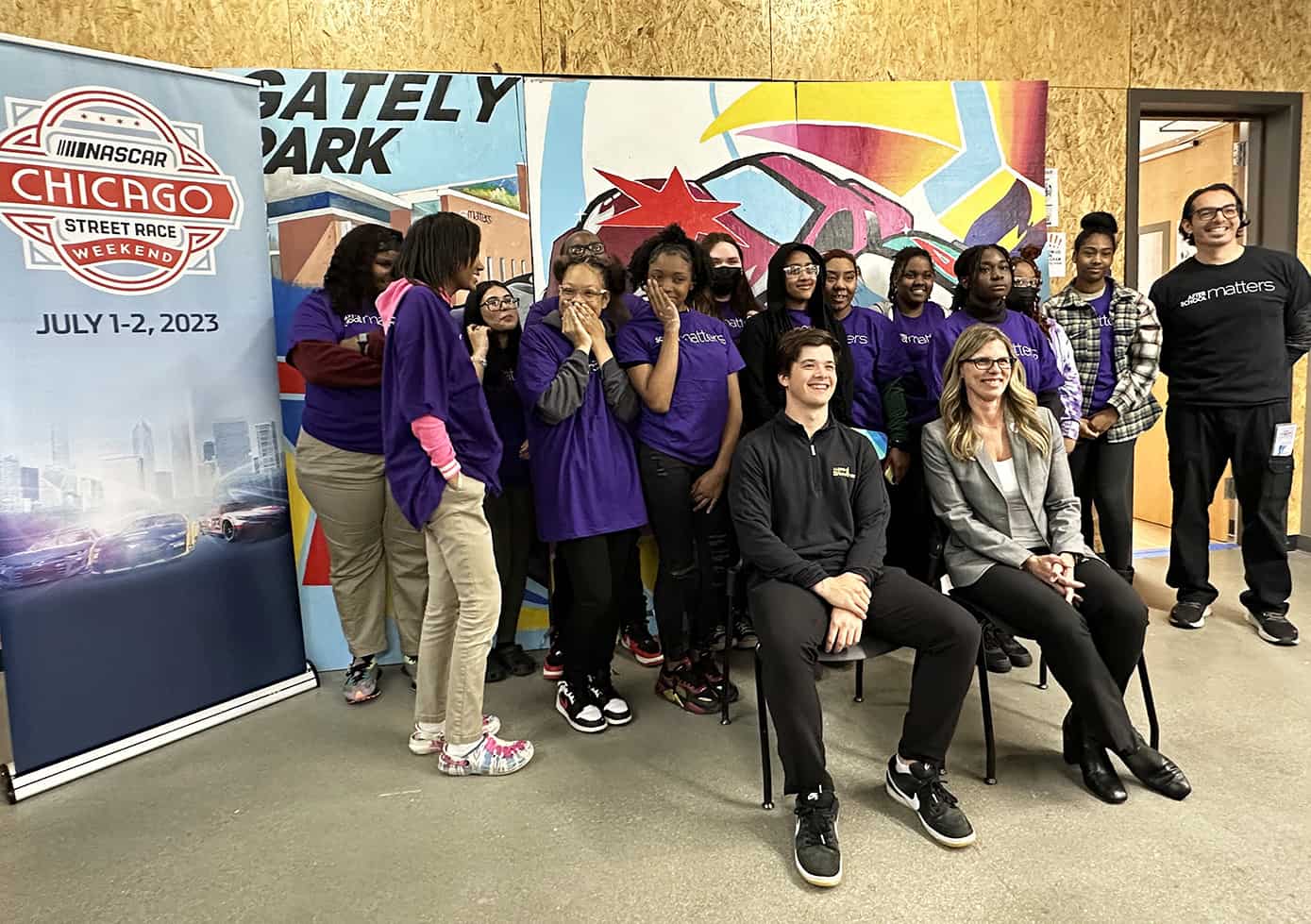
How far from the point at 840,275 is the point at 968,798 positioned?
1.77 m

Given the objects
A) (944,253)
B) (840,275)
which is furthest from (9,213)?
(944,253)

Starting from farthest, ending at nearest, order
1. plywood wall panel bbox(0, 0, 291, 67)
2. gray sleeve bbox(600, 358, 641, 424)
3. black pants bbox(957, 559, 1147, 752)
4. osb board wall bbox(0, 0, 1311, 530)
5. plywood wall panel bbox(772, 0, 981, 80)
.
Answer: plywood wall panel bbox(772, 0, 981, 80), osb board wall bbox(0, 0, 1311, 530), plywood wall panel bbox(0, 0, 291, 67), gray sleeve bbox(600, 358, 641, 424), black pants bbox(957, 559, 1147, 752)

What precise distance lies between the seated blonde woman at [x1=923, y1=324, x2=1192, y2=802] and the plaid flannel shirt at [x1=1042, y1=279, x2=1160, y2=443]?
3.33ft

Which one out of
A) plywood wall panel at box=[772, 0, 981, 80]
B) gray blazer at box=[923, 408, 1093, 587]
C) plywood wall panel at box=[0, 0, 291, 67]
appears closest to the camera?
gray blazer at box=[923, 408, 1093, 587]

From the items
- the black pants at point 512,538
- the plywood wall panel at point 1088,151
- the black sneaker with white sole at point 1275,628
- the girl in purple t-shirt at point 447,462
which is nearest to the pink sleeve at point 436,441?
the girl in purple t-shirt at point 447,462

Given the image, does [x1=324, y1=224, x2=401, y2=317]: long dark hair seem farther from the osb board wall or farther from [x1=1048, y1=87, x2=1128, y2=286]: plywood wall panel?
[x1=1048, y1=87, x2=1128, y2=286]: plywood wall panel

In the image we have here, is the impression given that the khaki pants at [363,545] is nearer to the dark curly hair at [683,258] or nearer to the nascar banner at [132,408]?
the nascar banner at [132,408]

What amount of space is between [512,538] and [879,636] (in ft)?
4.76

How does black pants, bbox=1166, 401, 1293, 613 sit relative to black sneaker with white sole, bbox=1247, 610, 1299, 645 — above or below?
above

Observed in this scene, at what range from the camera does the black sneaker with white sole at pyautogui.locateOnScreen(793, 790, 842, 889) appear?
1950 millimetres

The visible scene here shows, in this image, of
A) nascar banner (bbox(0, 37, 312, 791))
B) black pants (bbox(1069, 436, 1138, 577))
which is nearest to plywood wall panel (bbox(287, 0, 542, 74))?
nascar banner (bbox(0, 37, 312, 791))

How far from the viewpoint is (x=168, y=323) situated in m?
2.81

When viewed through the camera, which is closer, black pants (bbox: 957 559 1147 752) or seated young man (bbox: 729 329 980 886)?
seated young man (bbox: 729 329 980 886)

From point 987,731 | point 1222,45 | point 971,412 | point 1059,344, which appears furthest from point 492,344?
point 1222,45
